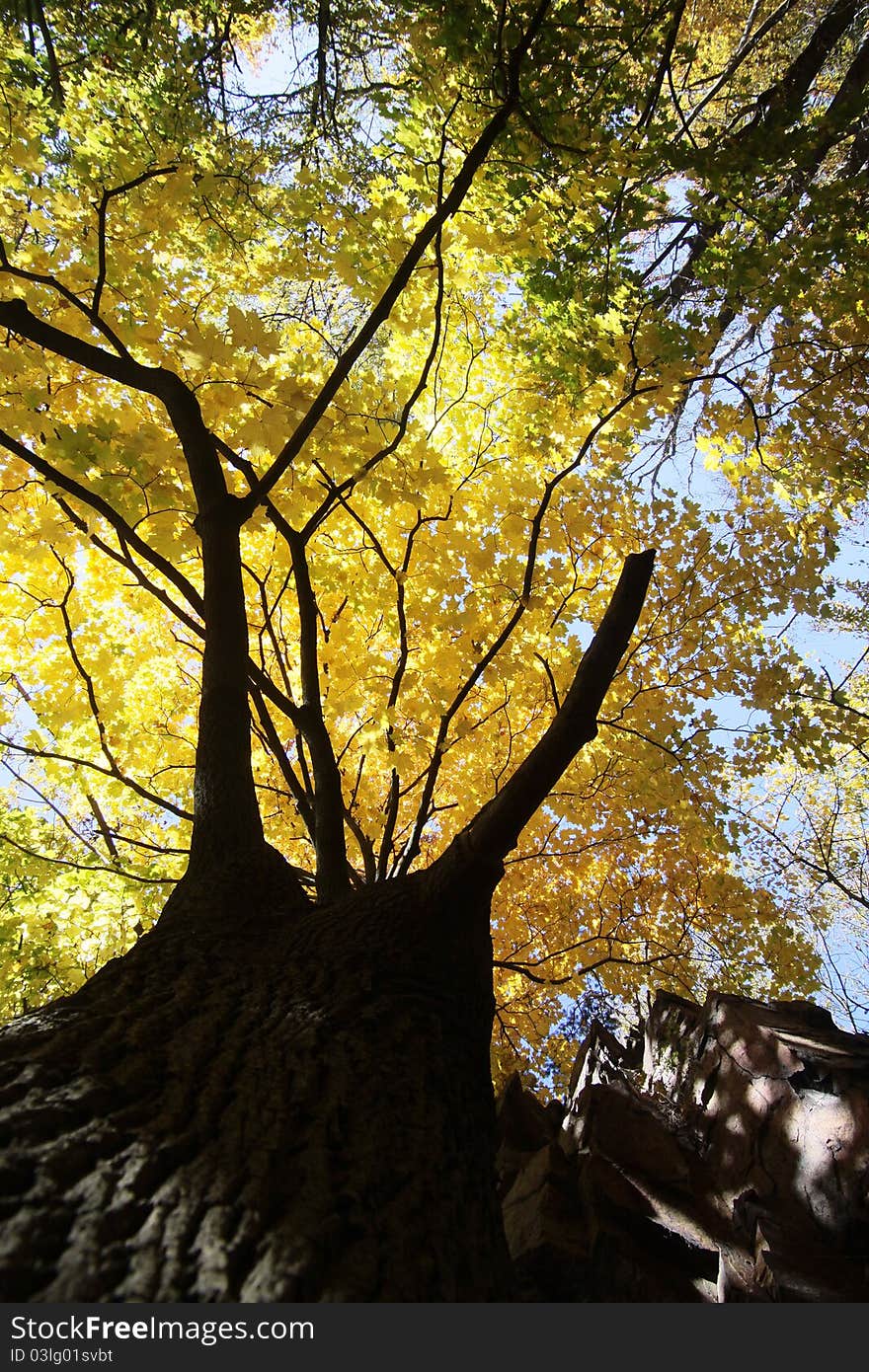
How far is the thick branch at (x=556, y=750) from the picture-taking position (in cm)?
217

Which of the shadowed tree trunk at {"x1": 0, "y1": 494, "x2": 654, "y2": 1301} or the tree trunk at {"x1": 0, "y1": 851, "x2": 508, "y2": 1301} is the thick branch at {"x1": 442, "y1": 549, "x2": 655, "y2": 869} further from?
the tree trunk at {"x1": 0, "y1": 851, "x2": 508, "y2": 1301}

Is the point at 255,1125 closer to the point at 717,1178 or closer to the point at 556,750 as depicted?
A: the point at 556,750

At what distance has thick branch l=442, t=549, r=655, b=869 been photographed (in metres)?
2.17

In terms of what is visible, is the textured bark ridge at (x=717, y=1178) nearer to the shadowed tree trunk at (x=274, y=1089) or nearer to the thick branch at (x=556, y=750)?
the shadowed tree trunk at (x=274, y=1089)

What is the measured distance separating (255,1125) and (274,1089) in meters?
0.12

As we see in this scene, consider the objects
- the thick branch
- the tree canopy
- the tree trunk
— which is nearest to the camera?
the tree trunk

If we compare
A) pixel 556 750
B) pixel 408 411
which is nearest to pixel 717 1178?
pixel 556 750

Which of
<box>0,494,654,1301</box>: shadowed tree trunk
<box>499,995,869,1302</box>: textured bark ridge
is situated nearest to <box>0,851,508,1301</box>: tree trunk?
<box>0,494,654,1301</box>: shadowed tree trunk

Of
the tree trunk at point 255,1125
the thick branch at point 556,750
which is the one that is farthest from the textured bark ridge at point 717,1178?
the thick branch at point 556,750

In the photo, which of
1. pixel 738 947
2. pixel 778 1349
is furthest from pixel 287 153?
pixel 738 947

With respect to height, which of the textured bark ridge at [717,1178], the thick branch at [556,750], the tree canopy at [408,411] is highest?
the tree canopy at [408,411]

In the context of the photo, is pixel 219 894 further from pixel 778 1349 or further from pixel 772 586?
pixel 772 586

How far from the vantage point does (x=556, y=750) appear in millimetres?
2213

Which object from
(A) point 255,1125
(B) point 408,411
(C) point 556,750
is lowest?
(A) point 255,1125
